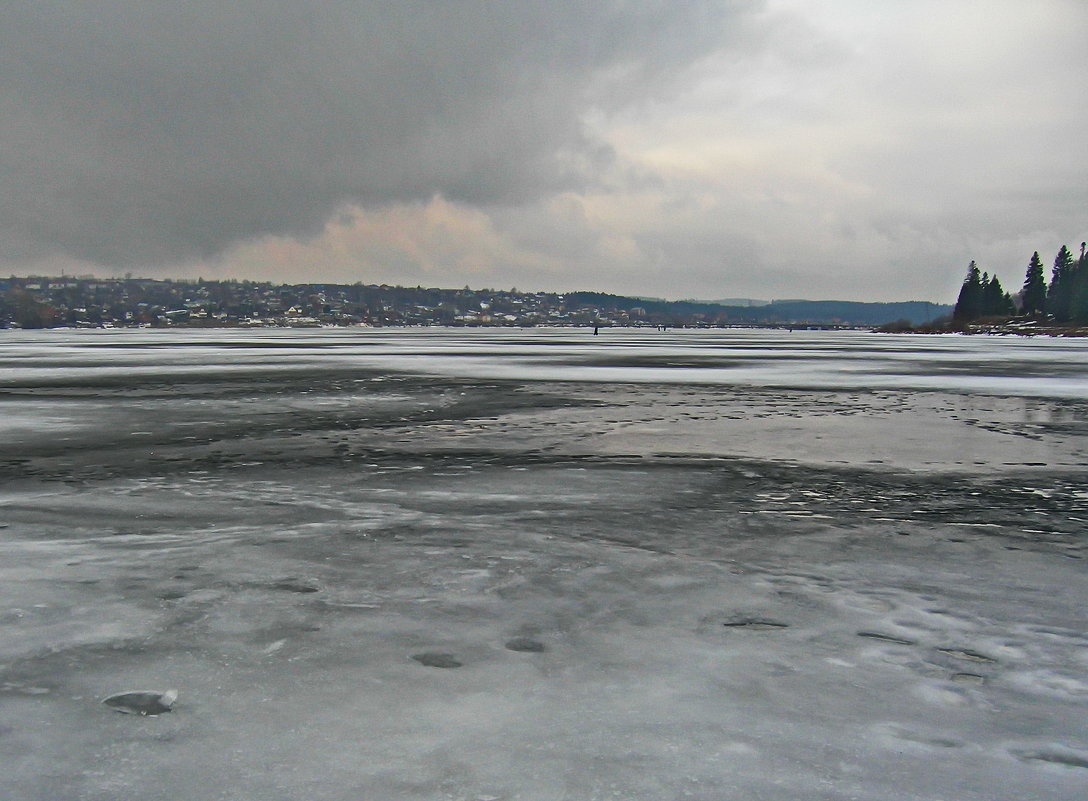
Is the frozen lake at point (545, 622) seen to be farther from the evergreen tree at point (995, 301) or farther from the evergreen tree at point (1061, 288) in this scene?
the evergreen tree at point (995, 301)

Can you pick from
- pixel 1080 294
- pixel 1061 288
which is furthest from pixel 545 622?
pixel 1061 288

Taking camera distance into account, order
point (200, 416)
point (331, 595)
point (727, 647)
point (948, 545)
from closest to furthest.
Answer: point (727, 647), point (331, 595), point (948, 545), point (200, 416)

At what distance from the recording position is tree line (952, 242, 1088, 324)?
12169 centimetres

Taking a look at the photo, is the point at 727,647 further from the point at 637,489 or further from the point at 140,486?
the point at 140,486

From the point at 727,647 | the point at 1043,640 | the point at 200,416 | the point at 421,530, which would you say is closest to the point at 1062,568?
the point at 1043,640

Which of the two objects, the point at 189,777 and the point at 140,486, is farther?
the point at 140,486

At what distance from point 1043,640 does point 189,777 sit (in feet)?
15.5

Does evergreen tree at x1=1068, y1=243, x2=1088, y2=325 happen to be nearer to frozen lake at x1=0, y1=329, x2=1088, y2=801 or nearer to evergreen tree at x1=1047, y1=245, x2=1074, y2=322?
evergreen tree at x1=1047, y1=245, x2=1074, y2=322

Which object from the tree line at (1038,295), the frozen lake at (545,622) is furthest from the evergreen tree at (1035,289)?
the frozen lake at (545,622)

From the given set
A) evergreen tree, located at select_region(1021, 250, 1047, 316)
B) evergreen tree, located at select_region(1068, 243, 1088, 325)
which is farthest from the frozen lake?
evergreen tree, located at select_region(1021, 250, 1047, 316)

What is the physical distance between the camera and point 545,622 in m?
5.68

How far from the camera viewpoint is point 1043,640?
17.6 ft

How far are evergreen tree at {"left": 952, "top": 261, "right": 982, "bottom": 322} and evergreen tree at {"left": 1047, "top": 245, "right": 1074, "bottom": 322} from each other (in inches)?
627

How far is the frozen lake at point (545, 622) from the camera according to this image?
3771 mm
